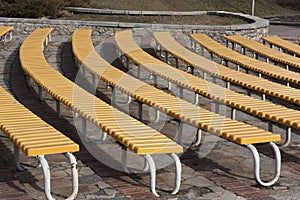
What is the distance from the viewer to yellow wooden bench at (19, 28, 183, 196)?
5.06 m

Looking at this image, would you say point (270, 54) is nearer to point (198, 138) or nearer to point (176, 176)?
point (198, 138)

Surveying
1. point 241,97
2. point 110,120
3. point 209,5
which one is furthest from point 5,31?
point 209,5

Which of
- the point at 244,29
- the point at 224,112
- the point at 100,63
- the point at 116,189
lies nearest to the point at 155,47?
the point at 244,29

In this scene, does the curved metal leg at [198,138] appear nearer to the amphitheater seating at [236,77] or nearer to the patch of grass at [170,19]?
the amphitheater seating at [236,77]

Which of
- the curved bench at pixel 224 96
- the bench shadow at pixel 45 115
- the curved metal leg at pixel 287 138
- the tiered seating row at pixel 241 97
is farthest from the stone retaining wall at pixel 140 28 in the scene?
the curved metal leg at pixel 287 138

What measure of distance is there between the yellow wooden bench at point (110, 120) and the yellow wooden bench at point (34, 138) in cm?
50

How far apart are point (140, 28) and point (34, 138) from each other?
396 inches

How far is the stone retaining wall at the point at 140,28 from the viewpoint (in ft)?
48.1

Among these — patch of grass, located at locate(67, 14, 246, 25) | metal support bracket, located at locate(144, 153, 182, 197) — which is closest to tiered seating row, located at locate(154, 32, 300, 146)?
metal support bracket, located at locate(144, 153, 182, 197)

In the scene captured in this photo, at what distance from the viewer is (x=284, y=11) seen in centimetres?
3325

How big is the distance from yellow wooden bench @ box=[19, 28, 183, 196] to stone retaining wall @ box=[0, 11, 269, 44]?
575 centimetres

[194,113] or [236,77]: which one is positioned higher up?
[194,113]

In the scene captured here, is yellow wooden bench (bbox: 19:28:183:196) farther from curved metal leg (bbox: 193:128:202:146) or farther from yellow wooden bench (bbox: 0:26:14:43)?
yellow wooden bench (bbox: 0:26:14:43)

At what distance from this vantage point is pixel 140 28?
15.0 m
